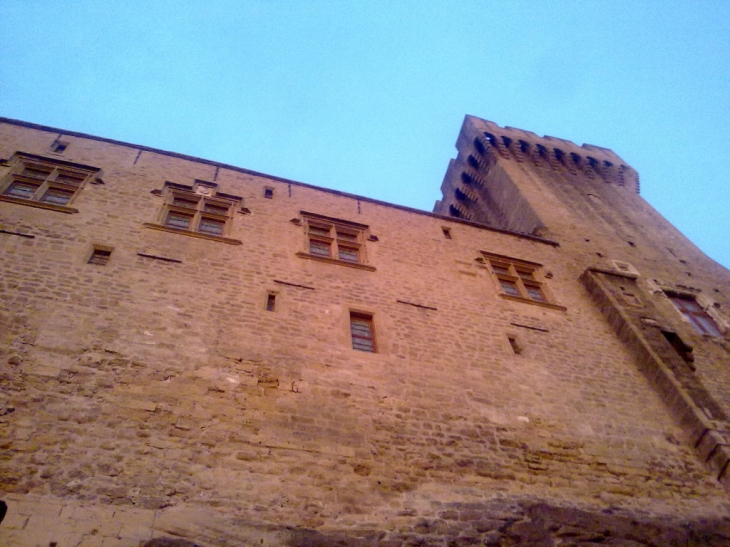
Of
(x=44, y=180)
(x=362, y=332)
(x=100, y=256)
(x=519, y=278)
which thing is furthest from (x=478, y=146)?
(x=100, y=256)

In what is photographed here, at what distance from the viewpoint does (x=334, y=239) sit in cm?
1045

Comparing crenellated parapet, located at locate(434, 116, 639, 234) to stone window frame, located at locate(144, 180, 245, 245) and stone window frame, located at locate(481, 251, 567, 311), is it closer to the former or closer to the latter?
stone window frame, located at locate(481, 251, 567, 311)

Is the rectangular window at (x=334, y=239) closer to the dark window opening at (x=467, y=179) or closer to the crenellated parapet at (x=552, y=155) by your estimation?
the crenellated parapet at (x=552, y=155)

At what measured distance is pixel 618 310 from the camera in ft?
34.7

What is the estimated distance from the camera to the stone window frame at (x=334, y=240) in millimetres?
9820

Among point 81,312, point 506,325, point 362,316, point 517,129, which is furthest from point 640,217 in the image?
point 81,312

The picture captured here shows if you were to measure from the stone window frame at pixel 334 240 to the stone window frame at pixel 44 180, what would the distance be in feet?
12.3

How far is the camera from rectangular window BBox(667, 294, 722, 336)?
1154 centimetres

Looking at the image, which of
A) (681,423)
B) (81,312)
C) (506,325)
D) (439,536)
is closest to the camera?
(439,536)

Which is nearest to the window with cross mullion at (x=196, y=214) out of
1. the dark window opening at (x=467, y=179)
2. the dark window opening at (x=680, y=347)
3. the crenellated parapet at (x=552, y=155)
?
the dark window opening at (x=680, y=347)

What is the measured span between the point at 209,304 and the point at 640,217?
13854mm

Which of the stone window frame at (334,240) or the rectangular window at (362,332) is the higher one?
the stone window frame at (334,240)

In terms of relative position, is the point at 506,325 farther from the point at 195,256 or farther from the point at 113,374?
the point at 113,374

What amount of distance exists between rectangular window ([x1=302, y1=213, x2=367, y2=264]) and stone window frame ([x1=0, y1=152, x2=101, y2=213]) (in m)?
3.80
